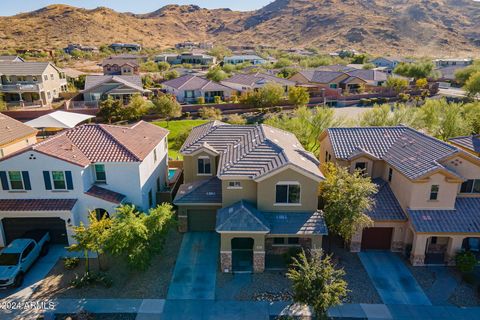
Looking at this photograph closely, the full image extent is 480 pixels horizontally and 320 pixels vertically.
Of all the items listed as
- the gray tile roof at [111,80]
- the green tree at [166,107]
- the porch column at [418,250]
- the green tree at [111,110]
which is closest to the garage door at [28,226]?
the porch column at [418,250]

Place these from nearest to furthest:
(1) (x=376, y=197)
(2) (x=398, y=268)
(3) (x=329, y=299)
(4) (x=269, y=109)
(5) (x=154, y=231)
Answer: (3) (x=329, y=299)
(5) (x=154, y=231)
(2) (x=398, y=268)
(1) (x=376, y=197)
(4) (x=269, y=109)

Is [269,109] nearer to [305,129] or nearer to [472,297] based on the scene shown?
[305,129]

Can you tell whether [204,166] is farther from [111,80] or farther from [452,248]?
[111,80]

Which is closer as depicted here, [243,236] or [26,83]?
[243,236]

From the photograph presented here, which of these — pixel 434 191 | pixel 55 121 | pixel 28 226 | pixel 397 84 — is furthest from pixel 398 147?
pixel 397 84

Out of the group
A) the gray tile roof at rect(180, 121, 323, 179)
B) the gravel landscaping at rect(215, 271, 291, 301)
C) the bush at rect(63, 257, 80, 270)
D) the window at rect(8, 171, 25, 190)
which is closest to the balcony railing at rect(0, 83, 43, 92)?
the gray tile roof at rect(180, 121, 323, 179)

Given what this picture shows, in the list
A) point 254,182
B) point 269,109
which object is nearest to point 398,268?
point 254,182

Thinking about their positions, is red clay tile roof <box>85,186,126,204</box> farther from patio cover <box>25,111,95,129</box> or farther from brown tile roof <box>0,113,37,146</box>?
patio cover <box>25,111,95,129</box>
